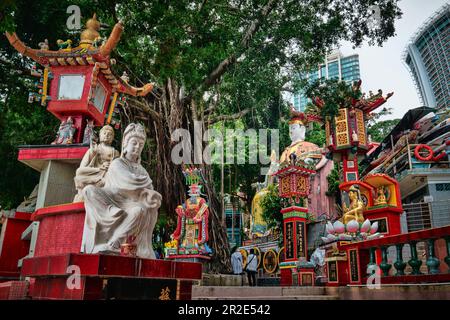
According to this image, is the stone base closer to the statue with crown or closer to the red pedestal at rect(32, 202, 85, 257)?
the red pedestal at rect(32, 202, 85, 257)

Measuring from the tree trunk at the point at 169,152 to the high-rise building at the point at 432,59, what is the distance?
42.5 feet

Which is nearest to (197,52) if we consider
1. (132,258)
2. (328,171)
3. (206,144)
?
(206,144)

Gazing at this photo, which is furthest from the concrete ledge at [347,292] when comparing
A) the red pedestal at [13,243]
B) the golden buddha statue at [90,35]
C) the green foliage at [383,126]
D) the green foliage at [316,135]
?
the green foliage at [383,126]

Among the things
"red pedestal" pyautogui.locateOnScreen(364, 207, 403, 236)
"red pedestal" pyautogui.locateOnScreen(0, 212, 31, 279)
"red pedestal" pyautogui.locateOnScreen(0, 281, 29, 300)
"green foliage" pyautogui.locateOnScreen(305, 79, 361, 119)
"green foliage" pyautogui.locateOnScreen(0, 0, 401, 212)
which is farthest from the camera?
"red pedestal" pyautogui.locateOnScreen(364, 207, 403, 236)

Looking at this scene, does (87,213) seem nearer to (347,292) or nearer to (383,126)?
(347,292)

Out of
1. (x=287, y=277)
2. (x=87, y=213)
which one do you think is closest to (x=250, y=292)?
(x=87, y=213)

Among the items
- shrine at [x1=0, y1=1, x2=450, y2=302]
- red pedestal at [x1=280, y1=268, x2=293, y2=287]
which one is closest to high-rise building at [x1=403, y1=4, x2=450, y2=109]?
shrine at [x1=0, y1=1, x2=450, y2=302]

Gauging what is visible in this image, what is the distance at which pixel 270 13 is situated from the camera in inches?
368

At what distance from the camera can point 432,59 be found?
18203mm

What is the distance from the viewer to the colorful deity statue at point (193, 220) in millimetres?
9359

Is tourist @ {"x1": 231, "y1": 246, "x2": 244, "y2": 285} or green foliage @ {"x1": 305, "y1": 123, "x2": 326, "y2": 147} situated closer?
tourist @ {"x1": 231, "y1": 246, "x2": 244, "y2": 285}

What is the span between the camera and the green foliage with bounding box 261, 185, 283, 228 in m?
15.5

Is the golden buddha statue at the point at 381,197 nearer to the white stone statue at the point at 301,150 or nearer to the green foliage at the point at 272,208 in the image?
the green foliage at the point at 272,208

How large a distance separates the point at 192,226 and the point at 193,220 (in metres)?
0.18
